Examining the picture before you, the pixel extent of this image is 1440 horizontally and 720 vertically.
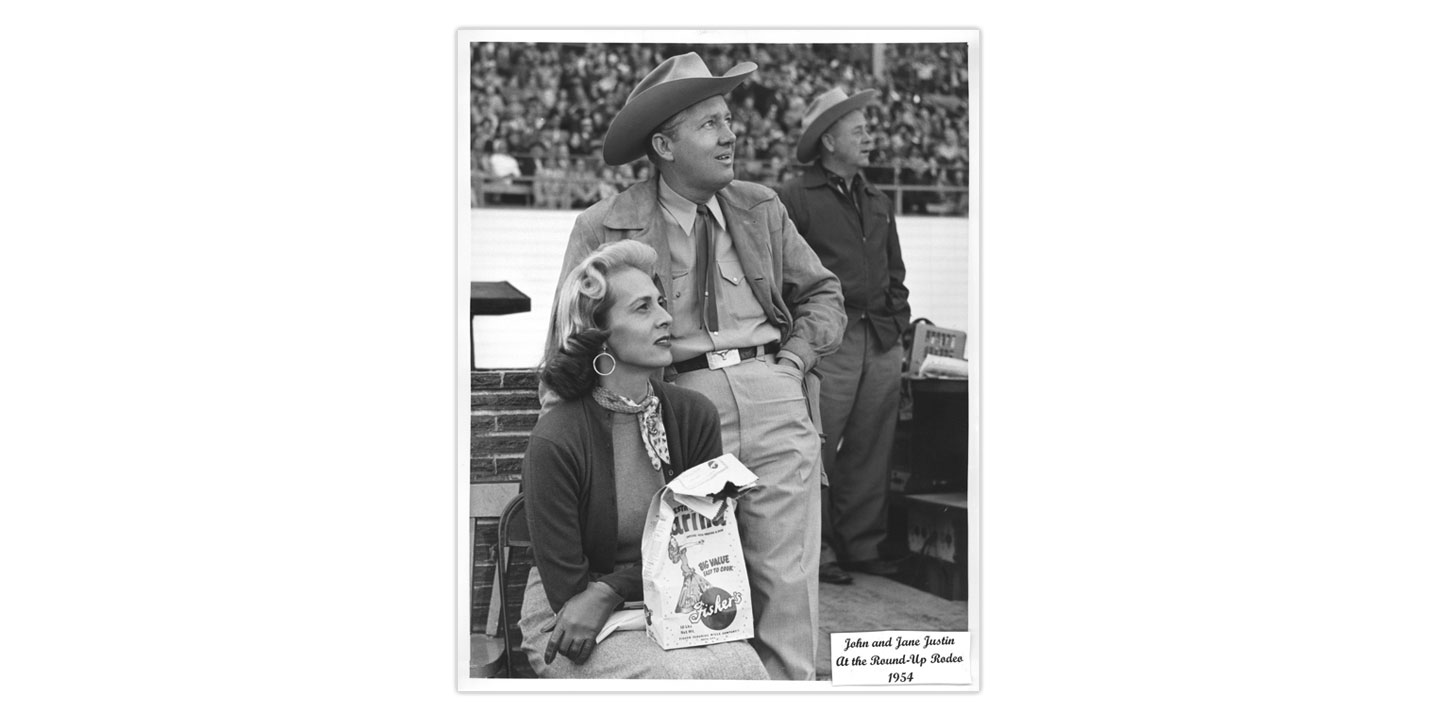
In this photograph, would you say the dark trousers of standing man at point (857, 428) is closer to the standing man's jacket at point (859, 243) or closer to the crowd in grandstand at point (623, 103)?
the standing man's jacket at point (859, 243)

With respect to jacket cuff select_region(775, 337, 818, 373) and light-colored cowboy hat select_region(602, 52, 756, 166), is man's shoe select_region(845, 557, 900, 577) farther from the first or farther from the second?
light-colored cowboy hat select_region(602, 52, 756, 166)

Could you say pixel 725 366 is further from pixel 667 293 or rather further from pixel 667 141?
pixel 667 141

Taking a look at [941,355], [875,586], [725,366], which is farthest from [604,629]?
[941,355]

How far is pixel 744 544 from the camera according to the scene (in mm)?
3512

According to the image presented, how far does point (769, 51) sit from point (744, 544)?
1.75m

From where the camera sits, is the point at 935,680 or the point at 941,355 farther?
the point at 941,355

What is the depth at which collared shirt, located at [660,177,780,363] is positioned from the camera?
3547 mm

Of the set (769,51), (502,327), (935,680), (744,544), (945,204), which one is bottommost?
(935,680)

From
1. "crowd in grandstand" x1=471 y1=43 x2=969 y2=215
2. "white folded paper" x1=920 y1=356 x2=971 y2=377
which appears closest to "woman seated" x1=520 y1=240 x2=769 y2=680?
"crowd in grandstand" x1=471 y1=43 x2=969 y2=215

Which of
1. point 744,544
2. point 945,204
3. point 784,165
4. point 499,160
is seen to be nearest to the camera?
point 744,544

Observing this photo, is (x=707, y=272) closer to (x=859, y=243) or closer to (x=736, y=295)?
(x=736, y=295)

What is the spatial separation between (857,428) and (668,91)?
180cm
